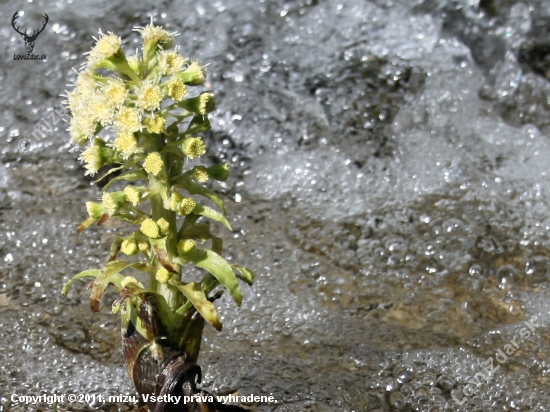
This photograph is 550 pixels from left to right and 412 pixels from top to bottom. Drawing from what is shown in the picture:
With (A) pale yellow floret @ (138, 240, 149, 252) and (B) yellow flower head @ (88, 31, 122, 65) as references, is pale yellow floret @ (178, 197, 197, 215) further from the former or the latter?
(B) yellow flower head @ (88, 31, 122, 65)

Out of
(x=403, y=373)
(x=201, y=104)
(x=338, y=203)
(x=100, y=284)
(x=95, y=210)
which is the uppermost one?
(x=201, y=104)

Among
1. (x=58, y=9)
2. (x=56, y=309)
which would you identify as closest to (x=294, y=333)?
(x=56, y=309)

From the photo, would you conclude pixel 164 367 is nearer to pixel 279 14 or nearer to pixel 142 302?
pixel 142 302

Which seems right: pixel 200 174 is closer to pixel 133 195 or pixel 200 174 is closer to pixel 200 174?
pixel 200 174

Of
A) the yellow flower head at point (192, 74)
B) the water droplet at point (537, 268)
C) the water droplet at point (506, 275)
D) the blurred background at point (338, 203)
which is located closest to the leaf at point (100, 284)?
the yellow flower head at point (192, 74)

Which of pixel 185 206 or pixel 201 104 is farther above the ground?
pixel 201 104

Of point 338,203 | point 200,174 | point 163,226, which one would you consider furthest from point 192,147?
point 338,203
